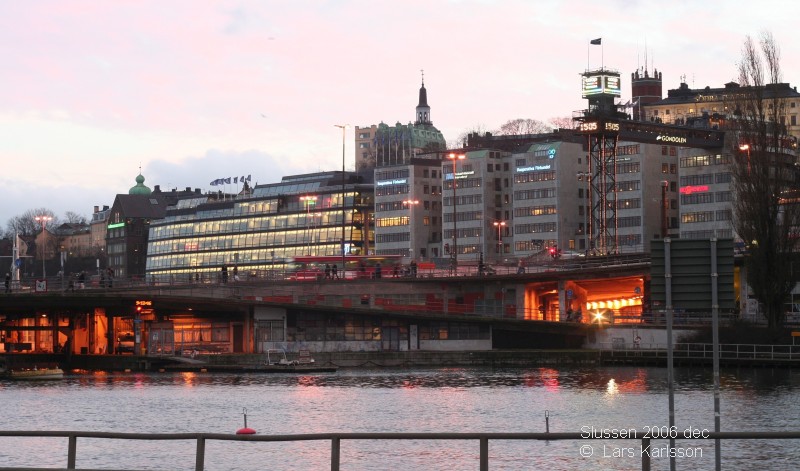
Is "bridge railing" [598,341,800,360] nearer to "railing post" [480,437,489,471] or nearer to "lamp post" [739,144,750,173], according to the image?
"lamp post" [739,144,750,173]

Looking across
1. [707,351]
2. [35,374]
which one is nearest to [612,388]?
[707,351]

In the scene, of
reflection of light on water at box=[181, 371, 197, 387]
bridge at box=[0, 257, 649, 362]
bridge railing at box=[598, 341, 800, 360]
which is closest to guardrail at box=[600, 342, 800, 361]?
bridge railing at box=[598, 341, 800, 360]

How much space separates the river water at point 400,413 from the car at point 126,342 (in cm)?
1102

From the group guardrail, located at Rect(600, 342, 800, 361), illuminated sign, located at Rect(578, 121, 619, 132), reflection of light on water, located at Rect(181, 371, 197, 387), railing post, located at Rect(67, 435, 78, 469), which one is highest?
illuminated sign, located at Rect(578, 121, 619, 132)

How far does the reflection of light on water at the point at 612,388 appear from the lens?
9194cm

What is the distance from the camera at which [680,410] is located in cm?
7862

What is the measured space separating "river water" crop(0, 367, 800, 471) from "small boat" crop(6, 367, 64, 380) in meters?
3.12

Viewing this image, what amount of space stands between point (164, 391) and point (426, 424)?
3206 centimetres

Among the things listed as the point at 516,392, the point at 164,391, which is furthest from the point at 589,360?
the point at 164,391

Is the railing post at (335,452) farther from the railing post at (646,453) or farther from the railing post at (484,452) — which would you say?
the railing post at (646,453)

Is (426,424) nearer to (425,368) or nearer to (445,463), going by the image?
(445,463)

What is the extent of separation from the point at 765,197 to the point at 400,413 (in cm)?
4818

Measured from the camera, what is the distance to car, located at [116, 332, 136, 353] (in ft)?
446

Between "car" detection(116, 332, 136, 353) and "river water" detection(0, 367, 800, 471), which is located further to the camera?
"car" detection(116, 332, 136, 353)
